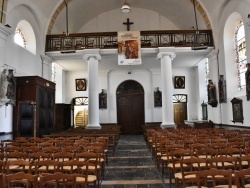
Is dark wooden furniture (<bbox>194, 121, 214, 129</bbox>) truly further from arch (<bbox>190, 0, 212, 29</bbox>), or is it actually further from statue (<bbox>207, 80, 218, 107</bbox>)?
arch (<bbox>190, 0, 212, 29</bbox>)

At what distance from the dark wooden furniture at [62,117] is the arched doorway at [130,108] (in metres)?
3.96

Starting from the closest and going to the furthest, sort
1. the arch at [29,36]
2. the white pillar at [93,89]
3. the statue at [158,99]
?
the arch at [29,36] < the white pillar at [93,89] < the statue at [158,99]

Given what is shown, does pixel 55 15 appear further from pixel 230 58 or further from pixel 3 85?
pixel 230 58

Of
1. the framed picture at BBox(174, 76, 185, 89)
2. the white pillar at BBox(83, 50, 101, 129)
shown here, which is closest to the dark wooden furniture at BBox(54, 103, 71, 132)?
the white pillar at BBox(83, 50, 101, 129)

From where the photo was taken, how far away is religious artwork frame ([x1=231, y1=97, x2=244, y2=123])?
479 inches

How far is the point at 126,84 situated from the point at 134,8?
594cm

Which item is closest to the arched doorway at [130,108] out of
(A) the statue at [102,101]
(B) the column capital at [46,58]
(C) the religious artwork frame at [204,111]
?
(A) the statue at [102,101]

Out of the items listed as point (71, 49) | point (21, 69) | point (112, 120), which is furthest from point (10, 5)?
point (112, 120)

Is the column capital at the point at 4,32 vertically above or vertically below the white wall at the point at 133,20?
below

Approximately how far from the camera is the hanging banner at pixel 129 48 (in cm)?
1408

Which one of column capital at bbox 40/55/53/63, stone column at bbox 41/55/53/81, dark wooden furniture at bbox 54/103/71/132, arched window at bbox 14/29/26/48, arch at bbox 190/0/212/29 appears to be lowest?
dark wooden furniture at bbox 54/103/71/132

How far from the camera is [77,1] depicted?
16.7 meters

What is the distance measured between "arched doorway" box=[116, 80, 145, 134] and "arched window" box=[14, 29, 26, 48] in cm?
873

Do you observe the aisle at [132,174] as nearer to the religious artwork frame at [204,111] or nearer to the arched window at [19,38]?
the arched window at [19,38]
